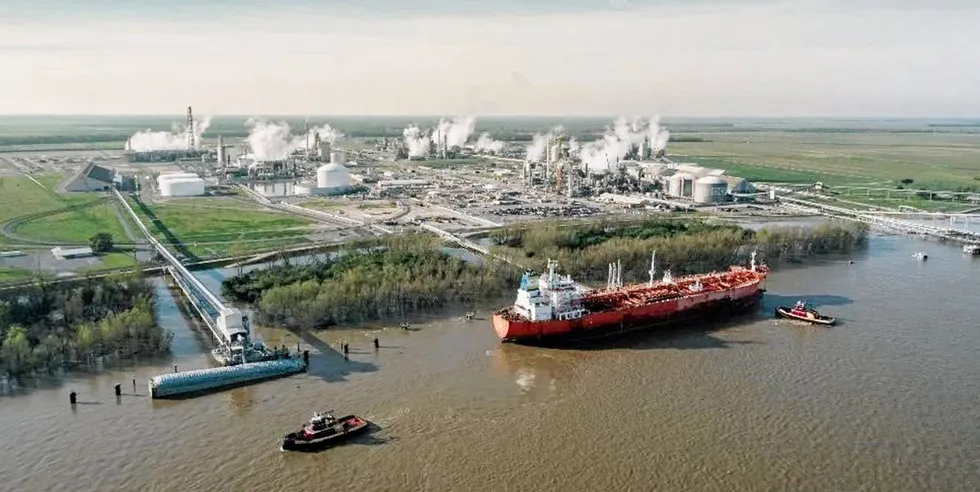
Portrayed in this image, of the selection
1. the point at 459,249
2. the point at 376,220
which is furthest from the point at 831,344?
the point at 376,220

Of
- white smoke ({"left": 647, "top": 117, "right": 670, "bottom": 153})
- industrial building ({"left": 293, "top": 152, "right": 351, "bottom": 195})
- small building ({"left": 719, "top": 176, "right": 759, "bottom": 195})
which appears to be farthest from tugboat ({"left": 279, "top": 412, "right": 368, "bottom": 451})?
white smoke ({"left": 647, "top": 117, "right": 670, "bottom": 153})

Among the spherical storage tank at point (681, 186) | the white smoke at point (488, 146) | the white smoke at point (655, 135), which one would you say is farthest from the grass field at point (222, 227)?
the white smoke at point (655, 135)

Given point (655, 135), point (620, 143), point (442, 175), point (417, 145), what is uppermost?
point (655, 135)

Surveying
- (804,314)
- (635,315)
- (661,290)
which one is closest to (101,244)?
(635,315)

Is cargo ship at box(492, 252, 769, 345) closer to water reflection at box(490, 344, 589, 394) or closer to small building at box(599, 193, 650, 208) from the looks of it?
water reflection at box(490, 344, 589, 394)

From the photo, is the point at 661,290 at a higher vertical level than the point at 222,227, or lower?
lower

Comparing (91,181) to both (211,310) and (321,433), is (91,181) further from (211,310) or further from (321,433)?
(321,433)

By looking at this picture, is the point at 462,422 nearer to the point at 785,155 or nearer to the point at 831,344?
the point at 831,344
